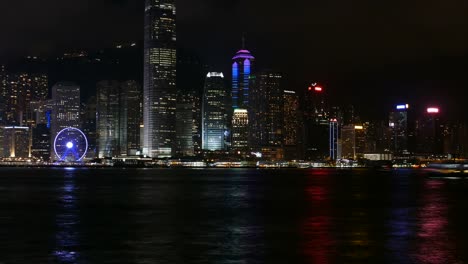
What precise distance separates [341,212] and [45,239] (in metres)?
27.8

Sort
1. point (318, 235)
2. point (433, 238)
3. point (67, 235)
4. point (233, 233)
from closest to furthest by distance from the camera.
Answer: point (433, 238) < point (318, 235) < point (67, 235) < point (233, 233)

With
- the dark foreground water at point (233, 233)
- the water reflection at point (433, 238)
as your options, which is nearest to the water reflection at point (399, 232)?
the dark foreground water at point (233, 233)

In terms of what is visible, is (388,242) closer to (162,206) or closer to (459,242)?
(459,242)

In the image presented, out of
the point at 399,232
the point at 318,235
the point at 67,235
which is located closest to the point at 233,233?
the point at 318,235

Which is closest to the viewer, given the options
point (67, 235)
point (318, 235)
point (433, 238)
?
point (433, 238)

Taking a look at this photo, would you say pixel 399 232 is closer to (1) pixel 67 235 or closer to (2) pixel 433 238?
(2) pixel 433 238

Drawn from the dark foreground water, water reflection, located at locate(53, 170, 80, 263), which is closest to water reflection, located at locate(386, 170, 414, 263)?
the dark foreground water

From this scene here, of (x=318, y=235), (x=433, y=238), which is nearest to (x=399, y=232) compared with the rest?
(x=433, y=238)

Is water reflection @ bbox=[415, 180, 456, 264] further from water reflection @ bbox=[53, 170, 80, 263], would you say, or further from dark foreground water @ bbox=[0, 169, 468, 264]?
water reflection @ bbox=[53, 170, 80, 263]

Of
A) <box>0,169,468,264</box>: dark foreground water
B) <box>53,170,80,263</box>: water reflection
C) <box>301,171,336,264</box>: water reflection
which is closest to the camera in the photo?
<box>301,171,336,264</box>: water reflection

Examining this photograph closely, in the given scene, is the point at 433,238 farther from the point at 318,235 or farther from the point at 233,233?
the point at 233,233

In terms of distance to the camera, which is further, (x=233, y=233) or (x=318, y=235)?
(x=233, y=233)

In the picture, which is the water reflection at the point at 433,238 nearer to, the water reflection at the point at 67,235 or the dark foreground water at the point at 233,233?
the dark foreground water at the point at 233,233

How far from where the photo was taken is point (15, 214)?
182ft
